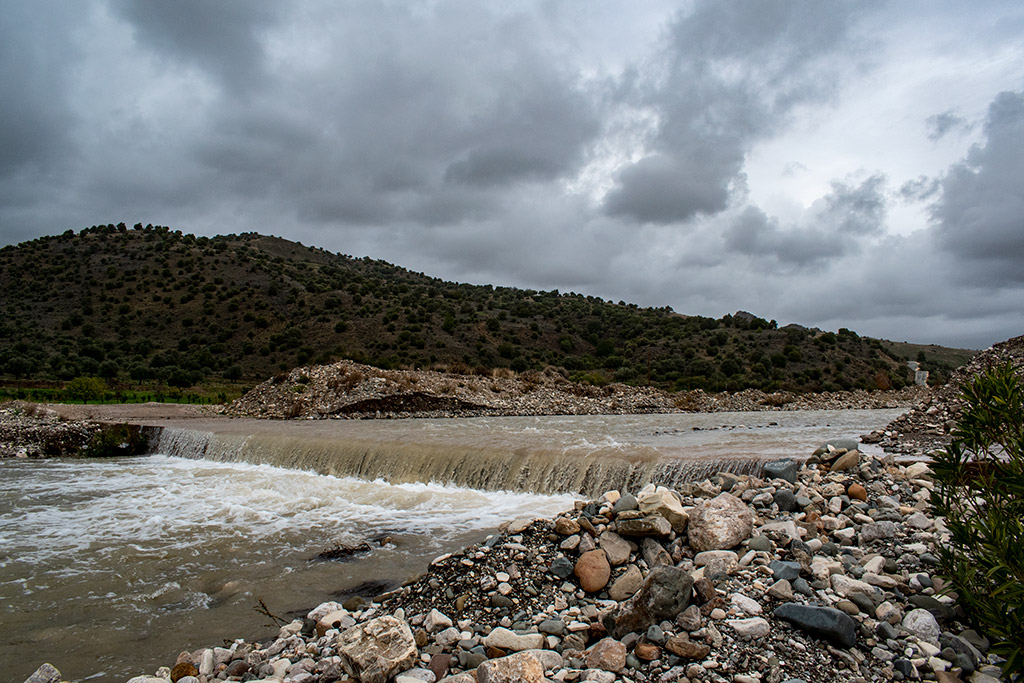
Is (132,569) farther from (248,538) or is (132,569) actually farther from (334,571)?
(334,571)

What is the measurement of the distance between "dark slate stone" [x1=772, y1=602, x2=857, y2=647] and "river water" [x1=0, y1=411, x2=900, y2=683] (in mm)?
4429

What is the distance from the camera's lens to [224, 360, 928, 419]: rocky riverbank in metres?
24.4

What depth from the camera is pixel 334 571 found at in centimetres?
702

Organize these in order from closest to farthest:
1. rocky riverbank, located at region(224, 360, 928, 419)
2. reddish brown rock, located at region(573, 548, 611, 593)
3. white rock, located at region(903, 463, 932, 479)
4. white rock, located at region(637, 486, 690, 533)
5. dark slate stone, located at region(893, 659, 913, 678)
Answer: dark slate stone, located at region(893, 659, 913, 678)
reddish brown rock, located at region(573, 548, 611, 593)
white rock, located at region(637, 486, 690, 533)
white rock, located at region(903, 463, 932, 479)
rocky riverbank, located at region(224, 360, 928, 419)

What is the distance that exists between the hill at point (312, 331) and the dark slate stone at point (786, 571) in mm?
27928

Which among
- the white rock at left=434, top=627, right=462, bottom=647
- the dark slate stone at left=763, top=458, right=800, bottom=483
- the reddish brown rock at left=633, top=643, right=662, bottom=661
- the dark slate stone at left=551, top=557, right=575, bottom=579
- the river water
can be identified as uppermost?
the dark slate stone at left=763, top=458, right=800, bottom=483

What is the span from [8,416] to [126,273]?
42686 mm

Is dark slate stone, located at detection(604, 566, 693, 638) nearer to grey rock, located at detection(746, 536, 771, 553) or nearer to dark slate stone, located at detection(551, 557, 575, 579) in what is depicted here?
dark slate stone, located at detection(551, 557, 575, 579)

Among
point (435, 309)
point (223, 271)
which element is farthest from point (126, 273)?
point (435, 309)

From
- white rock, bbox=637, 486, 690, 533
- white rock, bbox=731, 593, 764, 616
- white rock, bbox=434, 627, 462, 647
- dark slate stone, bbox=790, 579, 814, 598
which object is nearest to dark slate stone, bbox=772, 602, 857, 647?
white rock, bbox=731, 593, 764, 616

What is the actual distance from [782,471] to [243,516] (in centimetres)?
891

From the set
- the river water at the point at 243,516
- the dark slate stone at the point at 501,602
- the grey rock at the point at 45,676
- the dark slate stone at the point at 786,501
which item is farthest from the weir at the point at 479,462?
the grey rock at the point at 45,676

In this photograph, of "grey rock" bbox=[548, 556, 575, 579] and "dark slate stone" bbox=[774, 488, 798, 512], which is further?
"dark slate stone" bbox=[774, 488, 798, 512]

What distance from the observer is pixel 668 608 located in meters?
3.98
